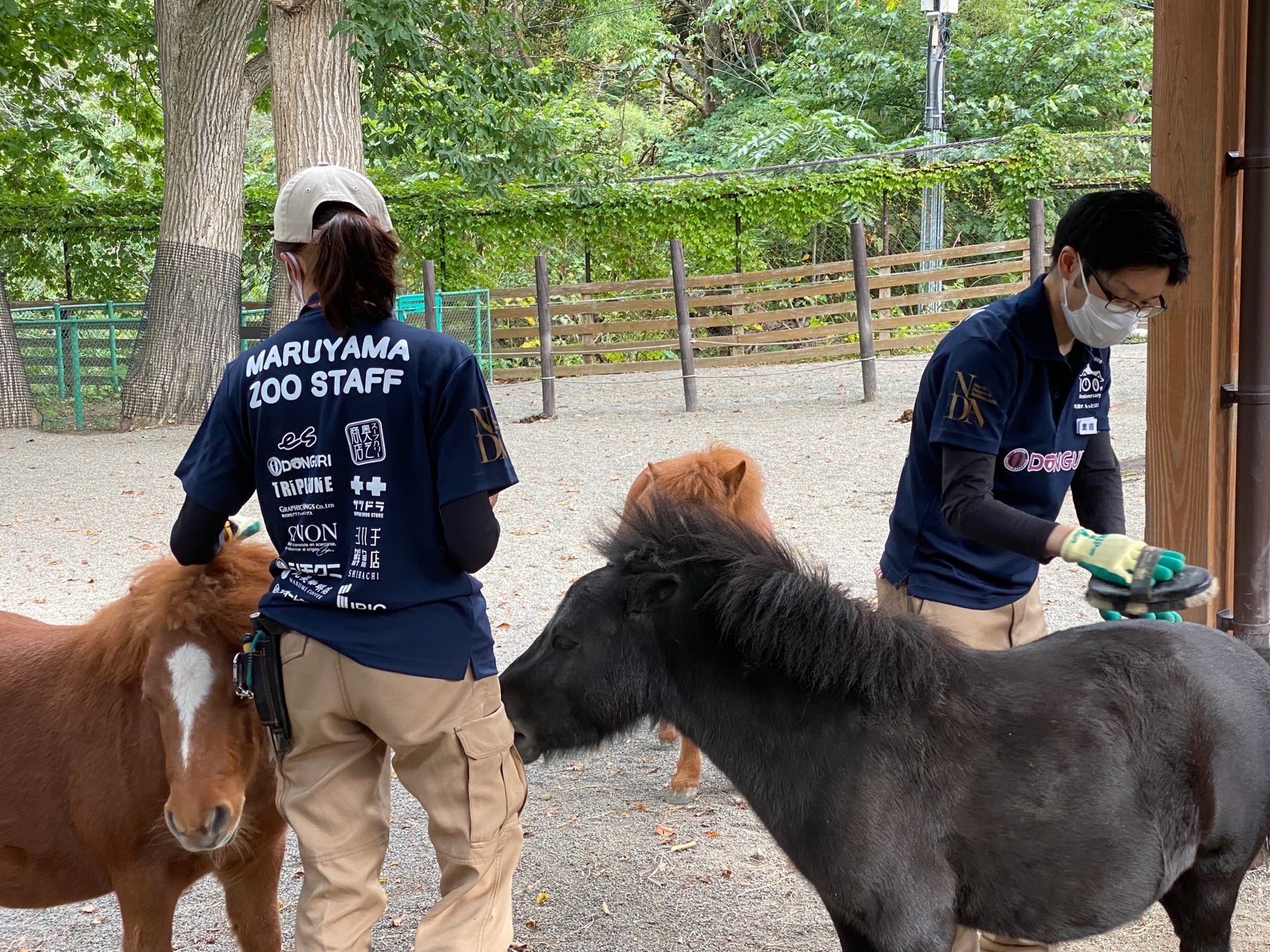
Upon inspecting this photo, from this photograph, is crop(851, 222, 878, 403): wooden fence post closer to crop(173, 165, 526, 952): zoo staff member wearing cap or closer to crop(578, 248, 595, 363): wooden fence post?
crop(578, 248, 595, 363): wooden fence post

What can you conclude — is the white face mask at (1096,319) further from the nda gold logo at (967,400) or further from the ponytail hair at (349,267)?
the ponytail hair at (349,267)

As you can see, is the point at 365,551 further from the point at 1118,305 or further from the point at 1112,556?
the point at 1118,305

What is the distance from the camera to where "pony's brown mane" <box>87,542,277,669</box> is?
2596 mm

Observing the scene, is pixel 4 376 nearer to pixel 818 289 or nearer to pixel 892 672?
pixel 818 289

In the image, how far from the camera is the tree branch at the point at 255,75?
47.2ft

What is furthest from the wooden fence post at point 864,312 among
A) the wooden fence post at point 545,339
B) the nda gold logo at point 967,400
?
the nda gold logo at point 967,400

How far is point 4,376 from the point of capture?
14492 mm

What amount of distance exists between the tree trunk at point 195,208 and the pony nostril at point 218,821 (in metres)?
12.7

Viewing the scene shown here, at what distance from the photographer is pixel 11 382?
14.6 meters

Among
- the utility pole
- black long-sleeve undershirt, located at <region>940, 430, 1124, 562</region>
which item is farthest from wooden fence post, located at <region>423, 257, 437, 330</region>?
black long-sleeve undershirt, located at <region>940, 430, 1124, 562</region>

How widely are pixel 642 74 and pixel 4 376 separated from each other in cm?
1615

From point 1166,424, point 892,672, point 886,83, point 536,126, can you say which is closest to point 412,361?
point 892,672

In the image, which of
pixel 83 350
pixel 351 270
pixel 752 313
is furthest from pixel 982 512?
pixel 83 350

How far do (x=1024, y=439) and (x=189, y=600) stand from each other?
6.93ft
